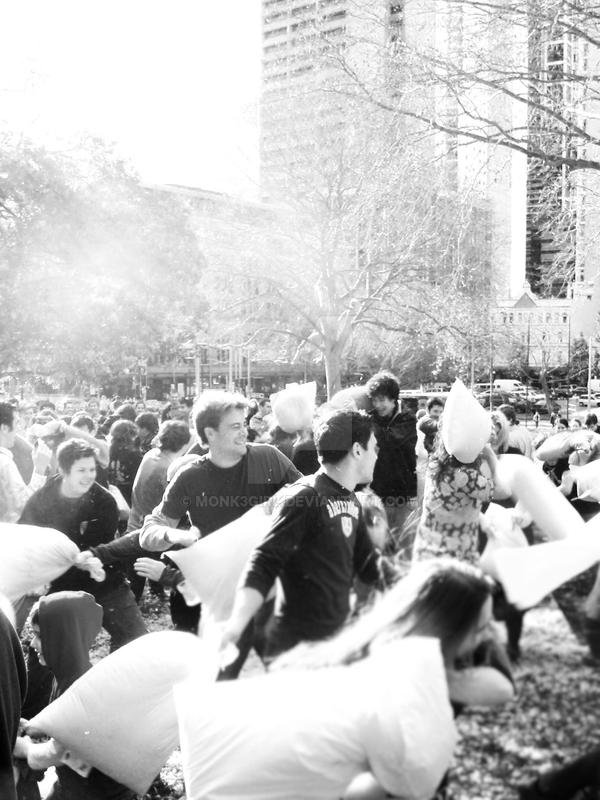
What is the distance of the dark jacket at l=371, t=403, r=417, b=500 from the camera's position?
5329 mm

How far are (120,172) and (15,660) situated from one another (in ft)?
51.5

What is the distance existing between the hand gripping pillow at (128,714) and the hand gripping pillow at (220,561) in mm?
418

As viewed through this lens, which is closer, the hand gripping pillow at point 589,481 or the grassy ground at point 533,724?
the grassy ground at point 533,724

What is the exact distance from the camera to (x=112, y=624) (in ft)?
15.0

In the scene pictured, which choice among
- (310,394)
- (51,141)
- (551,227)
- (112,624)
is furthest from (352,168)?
(112,624)

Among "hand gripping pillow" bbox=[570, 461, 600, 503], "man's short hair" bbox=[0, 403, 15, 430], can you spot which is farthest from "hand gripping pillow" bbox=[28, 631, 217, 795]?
"man's short hair" bbox=[0, 403, 15, 430]

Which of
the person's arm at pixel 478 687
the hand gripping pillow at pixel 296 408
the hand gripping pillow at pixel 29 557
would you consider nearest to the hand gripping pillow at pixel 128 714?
the hand gripping pillow at pixel 29 557

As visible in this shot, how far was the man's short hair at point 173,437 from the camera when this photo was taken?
5898 mm

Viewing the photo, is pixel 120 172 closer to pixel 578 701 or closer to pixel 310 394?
pixel 310 394

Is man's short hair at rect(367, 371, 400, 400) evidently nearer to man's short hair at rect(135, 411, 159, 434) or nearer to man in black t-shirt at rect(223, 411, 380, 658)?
man in black t-shirt at rect(223, 411, 380, 658)

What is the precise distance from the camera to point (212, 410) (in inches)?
153

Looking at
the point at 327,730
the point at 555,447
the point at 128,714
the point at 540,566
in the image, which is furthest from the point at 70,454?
the point at 540,566

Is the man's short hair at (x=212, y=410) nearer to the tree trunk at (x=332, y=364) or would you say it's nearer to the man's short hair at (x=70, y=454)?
the man's short hair at (x=70, y=454)

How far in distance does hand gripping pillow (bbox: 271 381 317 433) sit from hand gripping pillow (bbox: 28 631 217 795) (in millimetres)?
2687
